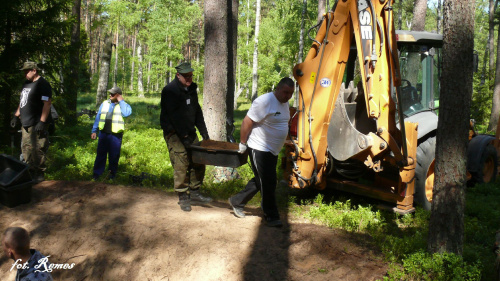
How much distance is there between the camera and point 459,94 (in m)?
4.52

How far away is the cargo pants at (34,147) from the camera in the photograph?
730cm

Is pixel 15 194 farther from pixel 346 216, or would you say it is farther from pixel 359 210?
pixel 359 210

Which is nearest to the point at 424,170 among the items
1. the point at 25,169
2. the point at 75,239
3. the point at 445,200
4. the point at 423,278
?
the point at 445,200

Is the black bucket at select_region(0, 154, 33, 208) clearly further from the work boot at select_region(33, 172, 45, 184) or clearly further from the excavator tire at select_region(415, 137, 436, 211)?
the excavator tire at select_region(415, 137, 436, 211)

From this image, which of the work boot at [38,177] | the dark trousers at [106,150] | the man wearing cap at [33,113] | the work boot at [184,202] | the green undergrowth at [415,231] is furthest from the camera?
the dark trousers at [106,150]

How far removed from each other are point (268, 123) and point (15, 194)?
157 inches

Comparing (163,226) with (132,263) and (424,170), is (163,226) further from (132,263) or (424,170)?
(424,170)

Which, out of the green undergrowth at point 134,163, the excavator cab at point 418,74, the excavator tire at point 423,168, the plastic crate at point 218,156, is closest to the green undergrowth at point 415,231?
the excavator tire at point 423,168

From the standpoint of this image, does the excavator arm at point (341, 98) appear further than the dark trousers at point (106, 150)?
No

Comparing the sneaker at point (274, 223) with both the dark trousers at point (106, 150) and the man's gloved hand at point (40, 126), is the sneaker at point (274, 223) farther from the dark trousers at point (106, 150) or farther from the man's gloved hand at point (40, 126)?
the man's gloved hand at point (40, 126)

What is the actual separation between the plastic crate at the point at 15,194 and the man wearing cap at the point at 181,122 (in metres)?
2.30

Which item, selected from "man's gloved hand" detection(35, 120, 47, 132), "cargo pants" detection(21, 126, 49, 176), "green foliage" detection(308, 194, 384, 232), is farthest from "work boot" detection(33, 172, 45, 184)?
"green foliage" detection(308, 194, 384, 232)

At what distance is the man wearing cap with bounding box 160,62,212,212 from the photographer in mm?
6273

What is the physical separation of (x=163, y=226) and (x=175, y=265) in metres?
0.78
